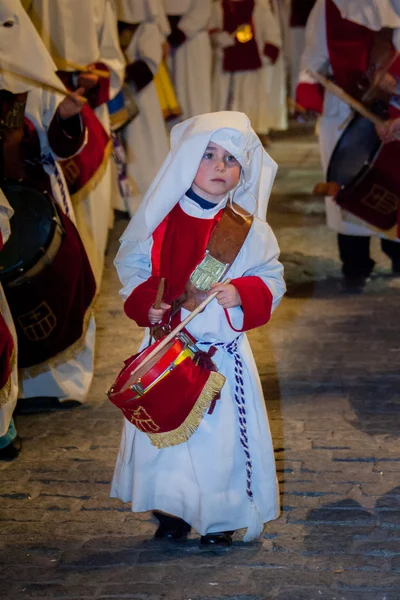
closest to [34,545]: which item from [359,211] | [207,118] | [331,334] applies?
[207,118]

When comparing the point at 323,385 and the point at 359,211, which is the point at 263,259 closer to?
the point at 323,385

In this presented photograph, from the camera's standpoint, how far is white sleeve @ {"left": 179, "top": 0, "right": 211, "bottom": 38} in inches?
370

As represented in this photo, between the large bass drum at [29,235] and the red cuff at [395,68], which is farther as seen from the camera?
the red cuff at [395,68]

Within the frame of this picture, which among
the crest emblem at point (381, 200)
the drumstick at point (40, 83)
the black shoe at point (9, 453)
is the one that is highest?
the drumstick at point (40, 83)

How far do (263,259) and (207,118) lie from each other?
493mm

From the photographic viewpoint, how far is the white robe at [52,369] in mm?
4648

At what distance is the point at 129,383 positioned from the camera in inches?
115

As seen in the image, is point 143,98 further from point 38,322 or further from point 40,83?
point 38,322

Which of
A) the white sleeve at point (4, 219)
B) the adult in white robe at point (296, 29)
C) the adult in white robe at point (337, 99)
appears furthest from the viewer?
the adult in white robe at point (296, 29)

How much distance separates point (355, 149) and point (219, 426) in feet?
9.46

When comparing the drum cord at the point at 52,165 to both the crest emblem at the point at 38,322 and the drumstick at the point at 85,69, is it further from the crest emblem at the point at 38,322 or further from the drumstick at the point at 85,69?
the drumstick at the point at 85,69

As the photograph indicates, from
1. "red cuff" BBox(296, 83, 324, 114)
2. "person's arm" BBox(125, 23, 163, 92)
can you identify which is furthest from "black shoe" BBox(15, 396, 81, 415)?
"person's arm" BBox(125, 23, 163, 92)

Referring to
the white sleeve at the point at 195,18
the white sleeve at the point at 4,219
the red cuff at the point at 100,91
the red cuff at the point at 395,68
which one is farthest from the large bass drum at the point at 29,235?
the white sleeve at the point at 195,18

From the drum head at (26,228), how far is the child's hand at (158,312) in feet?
4.13
